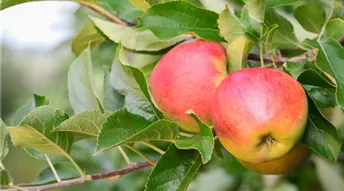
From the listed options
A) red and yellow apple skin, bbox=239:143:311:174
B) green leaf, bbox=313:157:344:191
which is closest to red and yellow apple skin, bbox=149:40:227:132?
red and yellow apple skin, bbox=239:143:311:174

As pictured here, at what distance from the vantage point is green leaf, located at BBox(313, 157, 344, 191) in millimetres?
1243

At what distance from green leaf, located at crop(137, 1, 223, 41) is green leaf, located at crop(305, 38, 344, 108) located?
152 millimetres

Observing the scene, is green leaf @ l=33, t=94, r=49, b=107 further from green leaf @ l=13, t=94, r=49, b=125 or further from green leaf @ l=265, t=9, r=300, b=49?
green leaf @ l=265, t=9, r=300, b=49

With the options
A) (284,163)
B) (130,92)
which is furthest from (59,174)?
(284,163)

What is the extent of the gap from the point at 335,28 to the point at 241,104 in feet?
0.72

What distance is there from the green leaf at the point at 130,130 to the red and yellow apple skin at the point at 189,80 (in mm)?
53

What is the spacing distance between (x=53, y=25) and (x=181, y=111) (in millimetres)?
1144

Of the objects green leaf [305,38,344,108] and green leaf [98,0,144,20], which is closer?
green leaf [305,38,344,108]

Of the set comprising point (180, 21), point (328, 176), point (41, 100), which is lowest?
point (328, 176)

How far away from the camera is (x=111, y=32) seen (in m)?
0.99

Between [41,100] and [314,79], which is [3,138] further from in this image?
[314,79]

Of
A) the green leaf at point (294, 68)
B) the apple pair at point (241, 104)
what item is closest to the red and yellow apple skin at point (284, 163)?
the apple pair at point (241, 104)

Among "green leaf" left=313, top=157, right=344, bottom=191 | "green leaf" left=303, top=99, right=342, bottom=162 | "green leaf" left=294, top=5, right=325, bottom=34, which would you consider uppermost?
"green leaf" left=294, top=5, right=325, bottom=34

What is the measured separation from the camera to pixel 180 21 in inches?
36.0
